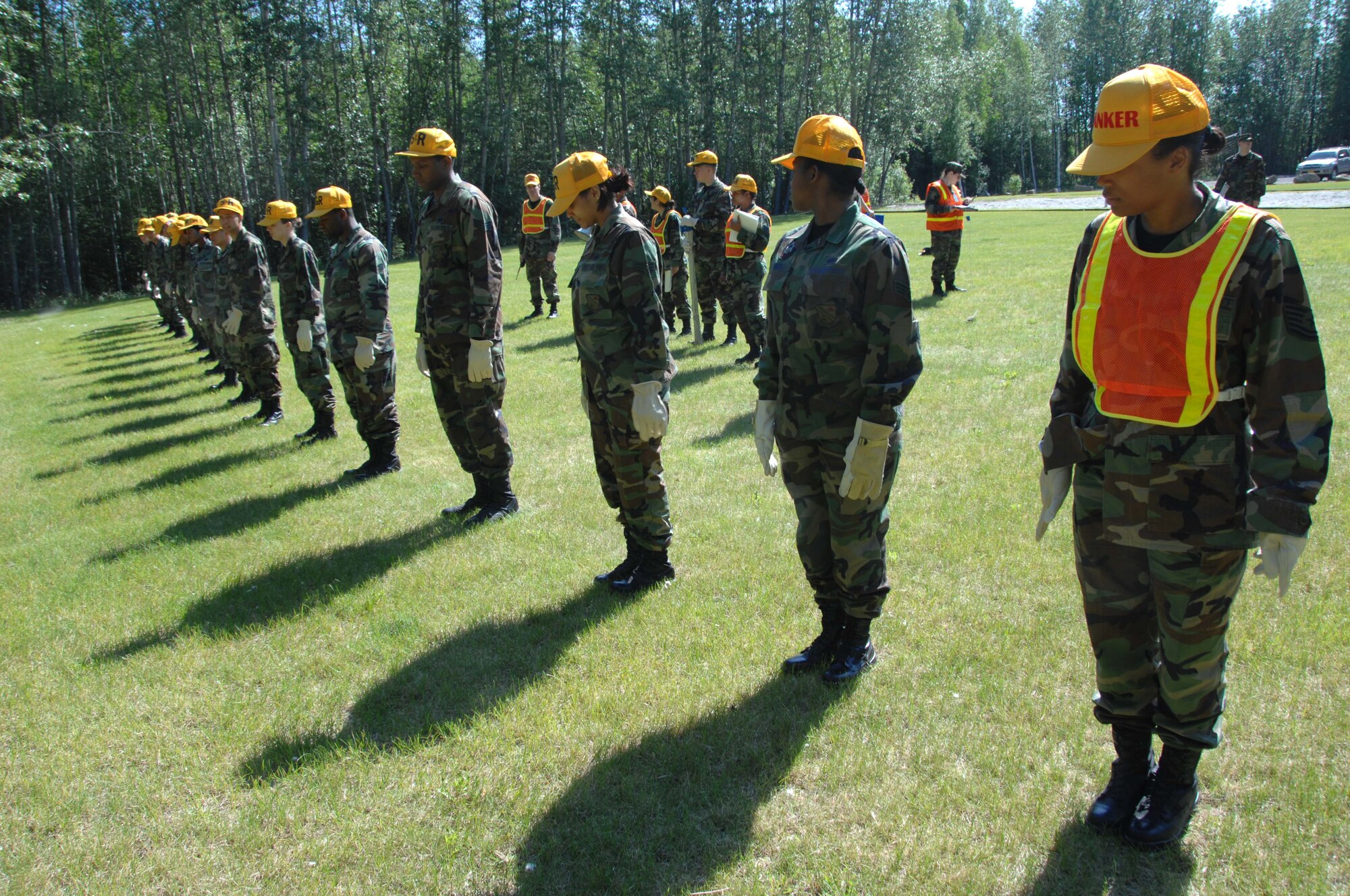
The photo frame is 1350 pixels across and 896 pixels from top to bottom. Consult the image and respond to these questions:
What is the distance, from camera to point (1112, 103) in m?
2.48

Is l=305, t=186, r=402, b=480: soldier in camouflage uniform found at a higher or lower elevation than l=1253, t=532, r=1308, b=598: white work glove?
higher

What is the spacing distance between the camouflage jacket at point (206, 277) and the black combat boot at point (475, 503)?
7330 millimetres

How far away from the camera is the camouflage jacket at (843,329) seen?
342 centimetres

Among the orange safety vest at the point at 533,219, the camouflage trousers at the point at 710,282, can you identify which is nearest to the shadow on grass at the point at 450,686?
the camouflage trousers at the point at 710,282

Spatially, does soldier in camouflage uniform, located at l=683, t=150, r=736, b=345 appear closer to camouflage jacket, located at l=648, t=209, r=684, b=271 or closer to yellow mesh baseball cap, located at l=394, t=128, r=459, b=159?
camouflage jacket, located at l=648, t=209, r=684, b=271

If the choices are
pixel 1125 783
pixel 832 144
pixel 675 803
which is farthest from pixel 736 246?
pixel 1125 783

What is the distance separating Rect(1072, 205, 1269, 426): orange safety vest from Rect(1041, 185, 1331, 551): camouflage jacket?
4 centimetres

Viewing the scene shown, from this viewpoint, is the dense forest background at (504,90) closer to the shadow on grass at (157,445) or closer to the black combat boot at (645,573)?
the shadow on grass at (157,445)

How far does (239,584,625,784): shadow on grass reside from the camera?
3.84 meters

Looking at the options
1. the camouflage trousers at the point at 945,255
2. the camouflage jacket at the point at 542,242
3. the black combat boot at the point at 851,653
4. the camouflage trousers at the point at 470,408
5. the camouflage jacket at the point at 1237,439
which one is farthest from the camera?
the camouflage jacket at the point at 542,242

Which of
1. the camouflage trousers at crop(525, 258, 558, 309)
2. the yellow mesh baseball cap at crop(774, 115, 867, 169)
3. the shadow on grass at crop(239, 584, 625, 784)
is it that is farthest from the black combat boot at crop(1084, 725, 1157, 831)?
the camouflage trousers at crop(525, 258, 558, 309)

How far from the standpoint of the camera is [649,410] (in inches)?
186

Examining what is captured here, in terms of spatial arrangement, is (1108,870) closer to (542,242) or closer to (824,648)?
(824,648)

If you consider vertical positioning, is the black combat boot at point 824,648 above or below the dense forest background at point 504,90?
below
